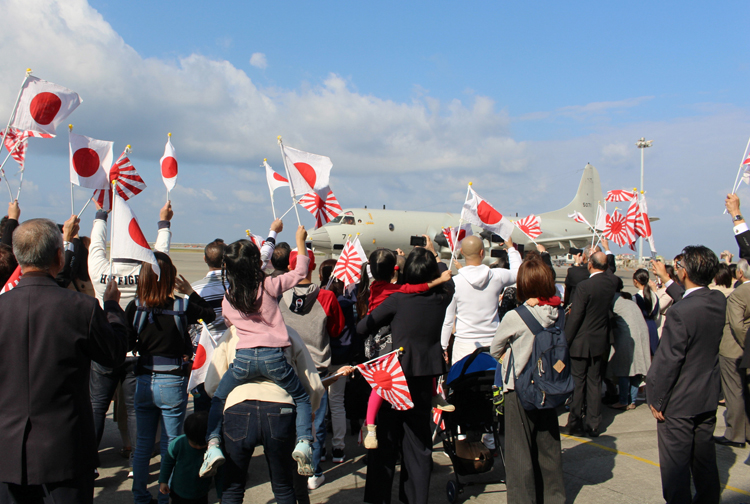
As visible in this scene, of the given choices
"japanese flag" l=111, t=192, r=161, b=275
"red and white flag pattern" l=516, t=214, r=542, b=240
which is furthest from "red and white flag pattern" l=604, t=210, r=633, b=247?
"japanese flag" l=111, t=192, r=161, b=275

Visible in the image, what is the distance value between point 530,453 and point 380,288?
1.84 meters

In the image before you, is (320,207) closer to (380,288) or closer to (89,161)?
(380,288)

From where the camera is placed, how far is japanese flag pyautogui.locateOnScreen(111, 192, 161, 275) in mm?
3666

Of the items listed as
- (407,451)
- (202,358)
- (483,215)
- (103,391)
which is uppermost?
(483,215)

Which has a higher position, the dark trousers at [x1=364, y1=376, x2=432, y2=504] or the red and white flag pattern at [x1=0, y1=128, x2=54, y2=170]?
the red and white flag pattern at [x1=0, y1=128, x2=54, y2=170]

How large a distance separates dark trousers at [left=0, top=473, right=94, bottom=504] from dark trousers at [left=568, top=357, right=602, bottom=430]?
16.9 feet

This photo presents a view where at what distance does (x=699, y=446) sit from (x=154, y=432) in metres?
4.31

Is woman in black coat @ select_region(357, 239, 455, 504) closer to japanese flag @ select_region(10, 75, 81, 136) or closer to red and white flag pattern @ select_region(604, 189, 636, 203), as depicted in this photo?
japanese flag @ select_region(10, 75, 81, 136)

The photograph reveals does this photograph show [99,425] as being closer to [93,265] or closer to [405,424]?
[93,265]

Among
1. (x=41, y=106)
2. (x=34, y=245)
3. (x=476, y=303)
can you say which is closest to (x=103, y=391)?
(x=34, y=245)

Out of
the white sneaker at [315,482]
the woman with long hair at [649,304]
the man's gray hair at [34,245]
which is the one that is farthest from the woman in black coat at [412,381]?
the woman with long hair at [649,304]

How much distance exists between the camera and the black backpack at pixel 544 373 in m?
3.71

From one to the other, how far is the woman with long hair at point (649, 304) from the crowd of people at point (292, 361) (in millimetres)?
1600

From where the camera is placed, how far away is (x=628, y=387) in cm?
712
